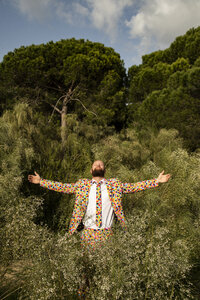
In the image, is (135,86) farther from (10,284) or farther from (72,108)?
(10,284)

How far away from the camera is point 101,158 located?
511 cm

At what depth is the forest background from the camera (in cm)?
143

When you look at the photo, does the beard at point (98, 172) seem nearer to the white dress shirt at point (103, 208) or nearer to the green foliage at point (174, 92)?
the white dress shirt at point (103, 208)

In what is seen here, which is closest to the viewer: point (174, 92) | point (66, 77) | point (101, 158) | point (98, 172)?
point (98, 172)

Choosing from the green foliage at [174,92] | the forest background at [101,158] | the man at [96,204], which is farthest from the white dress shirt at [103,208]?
the green foliage at [174,92]

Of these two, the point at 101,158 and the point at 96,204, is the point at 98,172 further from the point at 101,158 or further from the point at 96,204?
the point at 101,158

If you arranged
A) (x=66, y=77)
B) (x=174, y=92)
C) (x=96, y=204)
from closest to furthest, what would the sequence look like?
(x=96, y=204)
(x=174, y=92)
(x=66, y=77)

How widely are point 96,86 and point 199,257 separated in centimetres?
963

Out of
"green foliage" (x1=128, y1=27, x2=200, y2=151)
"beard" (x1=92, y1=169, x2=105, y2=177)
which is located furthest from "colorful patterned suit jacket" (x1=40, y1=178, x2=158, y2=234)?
"green foliage" (x1=128, y1=27, x2=200, y2=151)

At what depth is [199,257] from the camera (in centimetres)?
310

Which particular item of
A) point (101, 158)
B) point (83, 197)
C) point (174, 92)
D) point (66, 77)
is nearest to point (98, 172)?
point (83, 197)

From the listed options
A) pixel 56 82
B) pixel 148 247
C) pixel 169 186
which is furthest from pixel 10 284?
pixel 56 82

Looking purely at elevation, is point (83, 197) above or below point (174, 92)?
below

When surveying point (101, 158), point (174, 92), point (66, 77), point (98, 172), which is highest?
point (66, 77)
